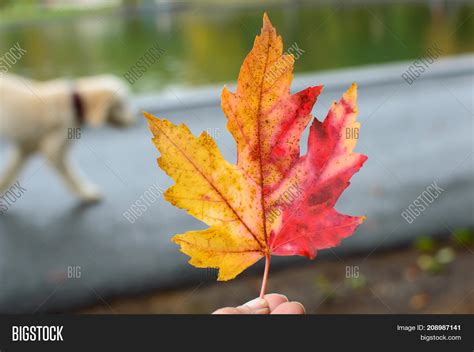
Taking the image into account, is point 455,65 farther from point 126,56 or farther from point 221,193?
point 221,193

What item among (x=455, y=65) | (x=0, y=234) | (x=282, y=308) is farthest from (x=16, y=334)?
(x=455, y=65)

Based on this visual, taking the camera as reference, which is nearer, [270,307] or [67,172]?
[270,307]

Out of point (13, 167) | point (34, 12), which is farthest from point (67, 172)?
point (34, 12)

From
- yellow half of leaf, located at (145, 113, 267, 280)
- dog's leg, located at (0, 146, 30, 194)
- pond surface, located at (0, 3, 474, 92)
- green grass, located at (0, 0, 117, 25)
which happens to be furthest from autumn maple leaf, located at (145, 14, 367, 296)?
green grass, located at (0, 0, 117, 25)

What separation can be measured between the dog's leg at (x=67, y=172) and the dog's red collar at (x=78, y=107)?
125 mm

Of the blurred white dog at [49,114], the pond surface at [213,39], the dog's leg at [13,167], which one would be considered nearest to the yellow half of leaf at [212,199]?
the blurred white dog at [49,114]

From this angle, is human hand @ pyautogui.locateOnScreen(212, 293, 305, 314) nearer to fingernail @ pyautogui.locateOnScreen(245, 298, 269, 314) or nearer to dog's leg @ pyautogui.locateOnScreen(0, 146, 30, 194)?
fingernail @ pyautogui.locateOnScreen(245, 298, 269, 314)

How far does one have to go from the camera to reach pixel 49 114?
98.0 inches

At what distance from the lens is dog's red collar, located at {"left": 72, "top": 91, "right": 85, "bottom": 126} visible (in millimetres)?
2520

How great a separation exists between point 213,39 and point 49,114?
466 cm

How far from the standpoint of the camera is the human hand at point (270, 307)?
49 centimetres

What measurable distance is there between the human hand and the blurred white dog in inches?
83.3

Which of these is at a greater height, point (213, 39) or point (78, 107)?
point (213, 39)

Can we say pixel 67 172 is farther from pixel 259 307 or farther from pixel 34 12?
pixel 34 12
